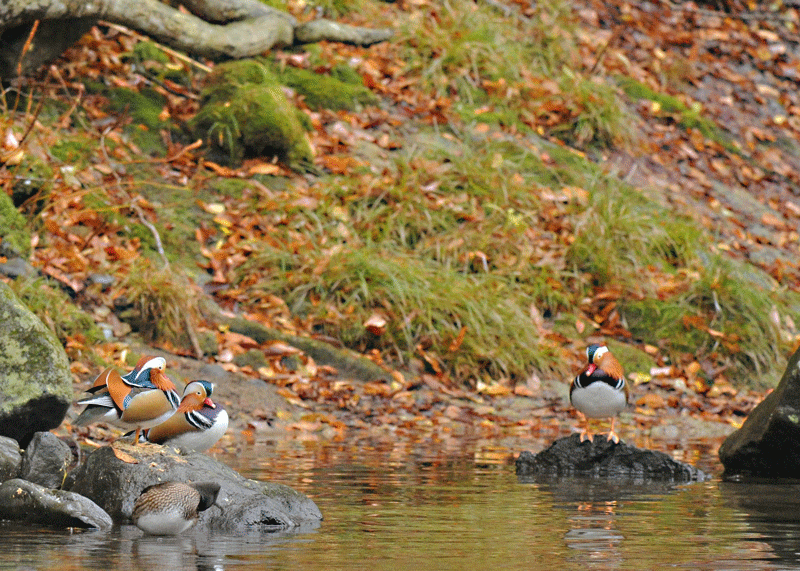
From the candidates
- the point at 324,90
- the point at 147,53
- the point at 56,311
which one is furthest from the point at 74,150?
the point at 324,90

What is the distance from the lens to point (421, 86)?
13148 millimetres

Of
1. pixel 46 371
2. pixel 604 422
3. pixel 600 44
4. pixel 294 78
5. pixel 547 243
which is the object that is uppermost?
pixel 600 44

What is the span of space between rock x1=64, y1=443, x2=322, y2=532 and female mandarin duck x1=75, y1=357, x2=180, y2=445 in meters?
0.14

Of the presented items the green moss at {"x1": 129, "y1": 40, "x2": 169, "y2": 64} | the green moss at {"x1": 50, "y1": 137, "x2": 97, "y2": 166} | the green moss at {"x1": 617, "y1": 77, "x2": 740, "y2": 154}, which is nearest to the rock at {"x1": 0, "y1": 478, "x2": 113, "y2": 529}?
the green moss at {"x1": 50, "y1": 137, "x2": 97, "y2": 166}

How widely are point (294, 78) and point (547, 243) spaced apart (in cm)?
371

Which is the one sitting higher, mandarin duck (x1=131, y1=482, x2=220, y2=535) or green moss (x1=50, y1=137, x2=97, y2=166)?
green moss (x1=50, y1=137, x2=97, y2=166)

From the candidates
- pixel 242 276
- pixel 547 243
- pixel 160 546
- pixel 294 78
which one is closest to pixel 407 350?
pixel 242 276

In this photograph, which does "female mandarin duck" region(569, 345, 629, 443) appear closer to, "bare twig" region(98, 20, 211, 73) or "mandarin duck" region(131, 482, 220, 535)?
"mandarin duck" region(131, 482, 220, 535)

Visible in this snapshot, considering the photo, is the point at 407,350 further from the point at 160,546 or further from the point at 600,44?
the point at 600,44

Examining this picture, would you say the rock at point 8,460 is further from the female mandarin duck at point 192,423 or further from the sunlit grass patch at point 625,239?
the sunlit grass patch at point 625,239

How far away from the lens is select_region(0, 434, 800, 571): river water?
3232 millimetres

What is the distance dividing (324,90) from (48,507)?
29.5ft

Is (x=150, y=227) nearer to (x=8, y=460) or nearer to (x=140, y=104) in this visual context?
(x=140, y=104)

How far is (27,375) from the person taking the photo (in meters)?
5.00
